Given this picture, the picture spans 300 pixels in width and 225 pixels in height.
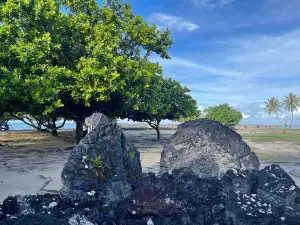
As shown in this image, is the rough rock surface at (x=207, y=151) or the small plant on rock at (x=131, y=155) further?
the rough rock surface at (x=207, y=151)

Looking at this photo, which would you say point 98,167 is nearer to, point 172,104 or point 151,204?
point 151,204

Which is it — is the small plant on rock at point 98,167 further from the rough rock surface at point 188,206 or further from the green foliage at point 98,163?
the rough rock surface at point 188,206

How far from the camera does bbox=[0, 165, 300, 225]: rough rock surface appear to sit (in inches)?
177

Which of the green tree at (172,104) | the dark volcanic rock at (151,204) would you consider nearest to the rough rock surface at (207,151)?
the dark volcanic rock at (151,204)

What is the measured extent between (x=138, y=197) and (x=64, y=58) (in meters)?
13.8

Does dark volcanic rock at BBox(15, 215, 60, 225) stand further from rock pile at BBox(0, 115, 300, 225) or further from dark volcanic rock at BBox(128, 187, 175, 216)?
dark volcanic rock at BBox(128, 187, 175, 216)

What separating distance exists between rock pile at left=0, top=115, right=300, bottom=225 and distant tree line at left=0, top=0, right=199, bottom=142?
910 centimetres

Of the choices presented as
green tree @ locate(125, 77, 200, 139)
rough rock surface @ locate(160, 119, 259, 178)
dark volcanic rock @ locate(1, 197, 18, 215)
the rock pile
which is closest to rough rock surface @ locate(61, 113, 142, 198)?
the rock pile

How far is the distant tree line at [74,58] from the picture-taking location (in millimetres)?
14305

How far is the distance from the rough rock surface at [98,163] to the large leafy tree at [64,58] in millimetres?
9100

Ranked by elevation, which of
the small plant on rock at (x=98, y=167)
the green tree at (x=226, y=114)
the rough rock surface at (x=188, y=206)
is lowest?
the rough rock surface at (x=188, y=206)

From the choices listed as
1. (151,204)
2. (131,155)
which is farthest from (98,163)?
(151,204)

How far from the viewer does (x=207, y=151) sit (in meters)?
7.02

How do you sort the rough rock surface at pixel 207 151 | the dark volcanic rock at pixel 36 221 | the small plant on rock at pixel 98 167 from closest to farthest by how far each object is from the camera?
the dark volcanic rock at pixel 36 221, the small plant on rock at pixel 98 167, the rough rock surface at pixel 207 151
